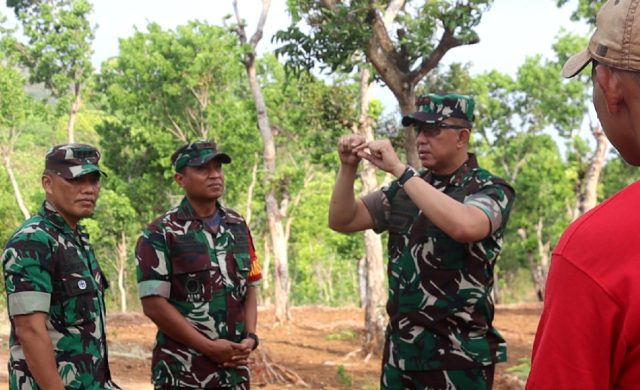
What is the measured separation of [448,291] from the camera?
3322 mm

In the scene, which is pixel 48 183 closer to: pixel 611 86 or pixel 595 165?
pixel 611 86

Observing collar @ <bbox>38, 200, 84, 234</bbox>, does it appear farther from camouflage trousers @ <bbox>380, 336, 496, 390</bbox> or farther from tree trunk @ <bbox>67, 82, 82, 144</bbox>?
tree trunk @ <bbox>67, 82, 82, 144</bbox>

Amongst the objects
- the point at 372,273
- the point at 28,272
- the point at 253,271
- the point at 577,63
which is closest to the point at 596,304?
the point at 577,63

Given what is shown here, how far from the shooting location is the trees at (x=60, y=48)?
23594 millimetres

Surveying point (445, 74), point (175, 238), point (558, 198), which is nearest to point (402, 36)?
point (175, 238)

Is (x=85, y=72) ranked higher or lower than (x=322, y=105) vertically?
higher

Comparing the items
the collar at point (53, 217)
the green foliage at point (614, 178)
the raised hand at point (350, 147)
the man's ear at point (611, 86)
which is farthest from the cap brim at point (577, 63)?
the green foliage at point (614, 178)

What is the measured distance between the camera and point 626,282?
1182 millimetres

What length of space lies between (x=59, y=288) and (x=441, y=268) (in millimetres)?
1569

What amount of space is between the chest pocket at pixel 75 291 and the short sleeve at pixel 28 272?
8 centimetres

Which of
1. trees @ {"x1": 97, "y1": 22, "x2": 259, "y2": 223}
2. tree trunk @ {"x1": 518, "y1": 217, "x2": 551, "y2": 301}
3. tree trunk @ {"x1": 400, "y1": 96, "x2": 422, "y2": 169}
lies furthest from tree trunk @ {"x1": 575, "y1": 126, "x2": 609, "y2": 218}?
tree trunk @ {"x1": 518, "y1": 217, "x2": 551, "y2": 301}

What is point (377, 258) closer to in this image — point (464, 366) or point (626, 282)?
point (464, 366)

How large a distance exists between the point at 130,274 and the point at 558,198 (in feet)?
65.9

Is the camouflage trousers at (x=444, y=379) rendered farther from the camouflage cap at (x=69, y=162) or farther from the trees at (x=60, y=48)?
the trees at (x=60, y=48)
